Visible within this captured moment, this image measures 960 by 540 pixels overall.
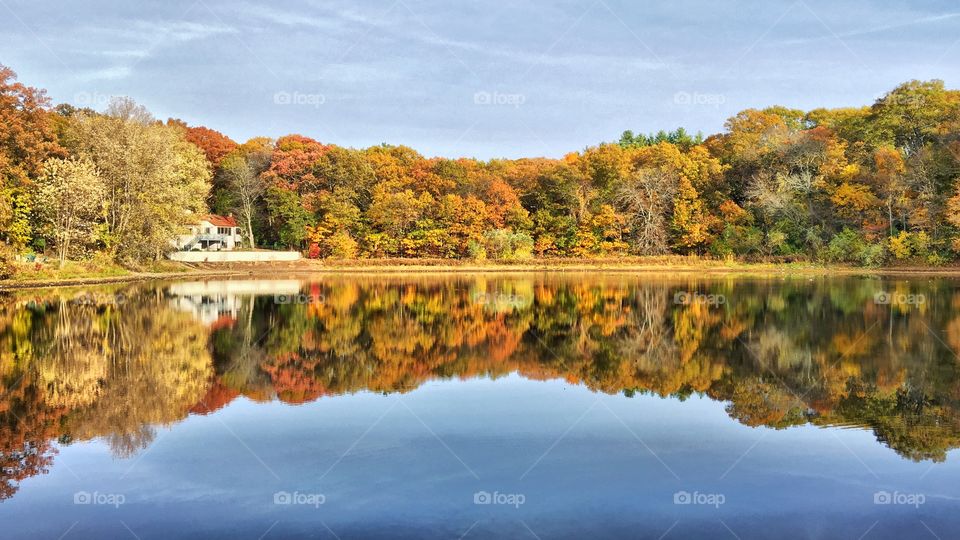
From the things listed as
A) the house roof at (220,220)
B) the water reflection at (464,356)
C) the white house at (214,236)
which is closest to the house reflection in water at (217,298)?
the water reflection at (464,356)

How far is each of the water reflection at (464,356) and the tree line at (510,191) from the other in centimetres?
1751

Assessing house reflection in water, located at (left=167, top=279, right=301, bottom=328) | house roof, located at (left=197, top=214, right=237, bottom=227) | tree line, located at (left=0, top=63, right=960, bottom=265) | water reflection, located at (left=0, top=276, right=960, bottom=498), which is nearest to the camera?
water reflection, located at (left=0, top=276, right=960, bottom=498)

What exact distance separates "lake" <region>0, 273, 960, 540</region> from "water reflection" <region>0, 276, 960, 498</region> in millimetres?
86

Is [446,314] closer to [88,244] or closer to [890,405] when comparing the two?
[890,405]

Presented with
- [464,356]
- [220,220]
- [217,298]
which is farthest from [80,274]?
[464,356]

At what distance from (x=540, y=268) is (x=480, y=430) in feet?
160

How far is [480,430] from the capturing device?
10.0m

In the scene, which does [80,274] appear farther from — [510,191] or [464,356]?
[510,191]

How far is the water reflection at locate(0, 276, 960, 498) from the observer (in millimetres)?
→ 10547

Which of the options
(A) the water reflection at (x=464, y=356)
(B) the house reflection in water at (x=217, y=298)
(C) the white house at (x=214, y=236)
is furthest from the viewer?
(C) the white house at (x=214, y=236)

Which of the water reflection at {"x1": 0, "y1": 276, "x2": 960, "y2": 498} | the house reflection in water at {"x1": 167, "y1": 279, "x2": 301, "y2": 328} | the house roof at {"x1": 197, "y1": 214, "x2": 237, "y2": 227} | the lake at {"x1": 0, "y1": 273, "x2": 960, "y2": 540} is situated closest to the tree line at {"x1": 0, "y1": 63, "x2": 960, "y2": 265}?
the house roof at {"x1": 197, "y1": 214, "x2": 237, "y2": 227}

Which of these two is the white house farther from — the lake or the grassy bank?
the lake

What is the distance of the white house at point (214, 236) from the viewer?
65625 mm

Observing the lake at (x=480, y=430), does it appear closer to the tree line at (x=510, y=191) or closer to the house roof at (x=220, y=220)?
the tree line at (x=510, y=191)
